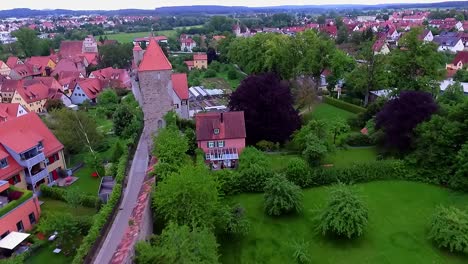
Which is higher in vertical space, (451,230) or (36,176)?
(451,230)

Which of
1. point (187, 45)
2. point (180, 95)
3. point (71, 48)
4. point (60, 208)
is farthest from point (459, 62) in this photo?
point (71, 48)

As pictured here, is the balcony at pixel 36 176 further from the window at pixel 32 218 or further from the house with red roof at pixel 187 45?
the house with red roof at pixel 187 45

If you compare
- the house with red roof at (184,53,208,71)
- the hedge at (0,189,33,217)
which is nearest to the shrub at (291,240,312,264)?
the hedge at (0,189,33,217)

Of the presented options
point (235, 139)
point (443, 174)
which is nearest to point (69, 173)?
point (235, 139)

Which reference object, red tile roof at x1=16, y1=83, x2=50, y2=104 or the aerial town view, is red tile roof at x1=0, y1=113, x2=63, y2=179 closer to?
the aerial town view

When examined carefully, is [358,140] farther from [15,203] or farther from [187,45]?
[187,45]

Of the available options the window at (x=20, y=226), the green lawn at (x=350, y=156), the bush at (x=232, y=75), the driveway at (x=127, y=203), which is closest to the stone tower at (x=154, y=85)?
the driveway at (x=127, y=203)
